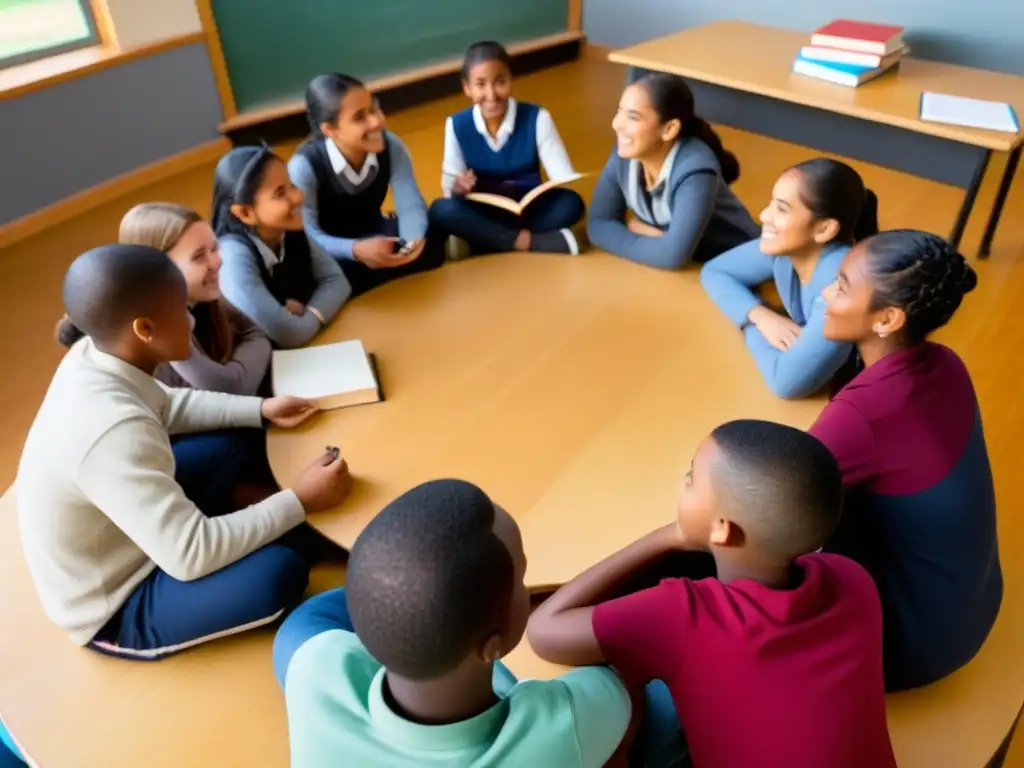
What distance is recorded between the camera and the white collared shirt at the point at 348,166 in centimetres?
220

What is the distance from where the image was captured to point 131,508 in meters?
1.15

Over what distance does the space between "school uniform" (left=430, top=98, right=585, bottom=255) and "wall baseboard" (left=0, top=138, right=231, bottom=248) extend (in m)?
1.58

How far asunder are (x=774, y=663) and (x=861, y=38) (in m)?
2.62

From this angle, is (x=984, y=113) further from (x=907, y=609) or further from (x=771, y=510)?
(x=771, y=510)

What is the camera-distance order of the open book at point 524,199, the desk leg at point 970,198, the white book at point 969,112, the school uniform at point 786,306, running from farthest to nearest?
the desk leg at point 970,198 < the white book at point 969,112 < the open book at point 524,199 < the school uniform at point 786,306

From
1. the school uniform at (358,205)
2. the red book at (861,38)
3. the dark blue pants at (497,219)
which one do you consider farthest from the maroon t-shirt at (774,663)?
the red book at (861,38)

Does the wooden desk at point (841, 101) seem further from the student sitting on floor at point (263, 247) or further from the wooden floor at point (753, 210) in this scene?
the student sitting on floor at point (263, 247)

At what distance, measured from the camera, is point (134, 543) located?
4.14ft

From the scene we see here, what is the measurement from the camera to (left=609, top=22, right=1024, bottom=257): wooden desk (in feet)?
8.56

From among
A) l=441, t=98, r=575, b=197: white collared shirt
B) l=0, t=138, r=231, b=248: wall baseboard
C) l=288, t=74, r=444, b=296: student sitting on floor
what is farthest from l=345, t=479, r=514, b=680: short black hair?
l=0, t=138, r=231, b=248: wall baseboard

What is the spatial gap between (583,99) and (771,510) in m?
3.77

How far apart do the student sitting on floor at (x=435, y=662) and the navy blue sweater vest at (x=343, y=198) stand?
1.62m

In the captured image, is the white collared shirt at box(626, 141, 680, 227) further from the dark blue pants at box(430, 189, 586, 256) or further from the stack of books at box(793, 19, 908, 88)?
the stack of books at box(793, 19, 908, 88)

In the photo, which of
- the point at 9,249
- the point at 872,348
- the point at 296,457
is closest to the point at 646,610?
the point at 872,348
